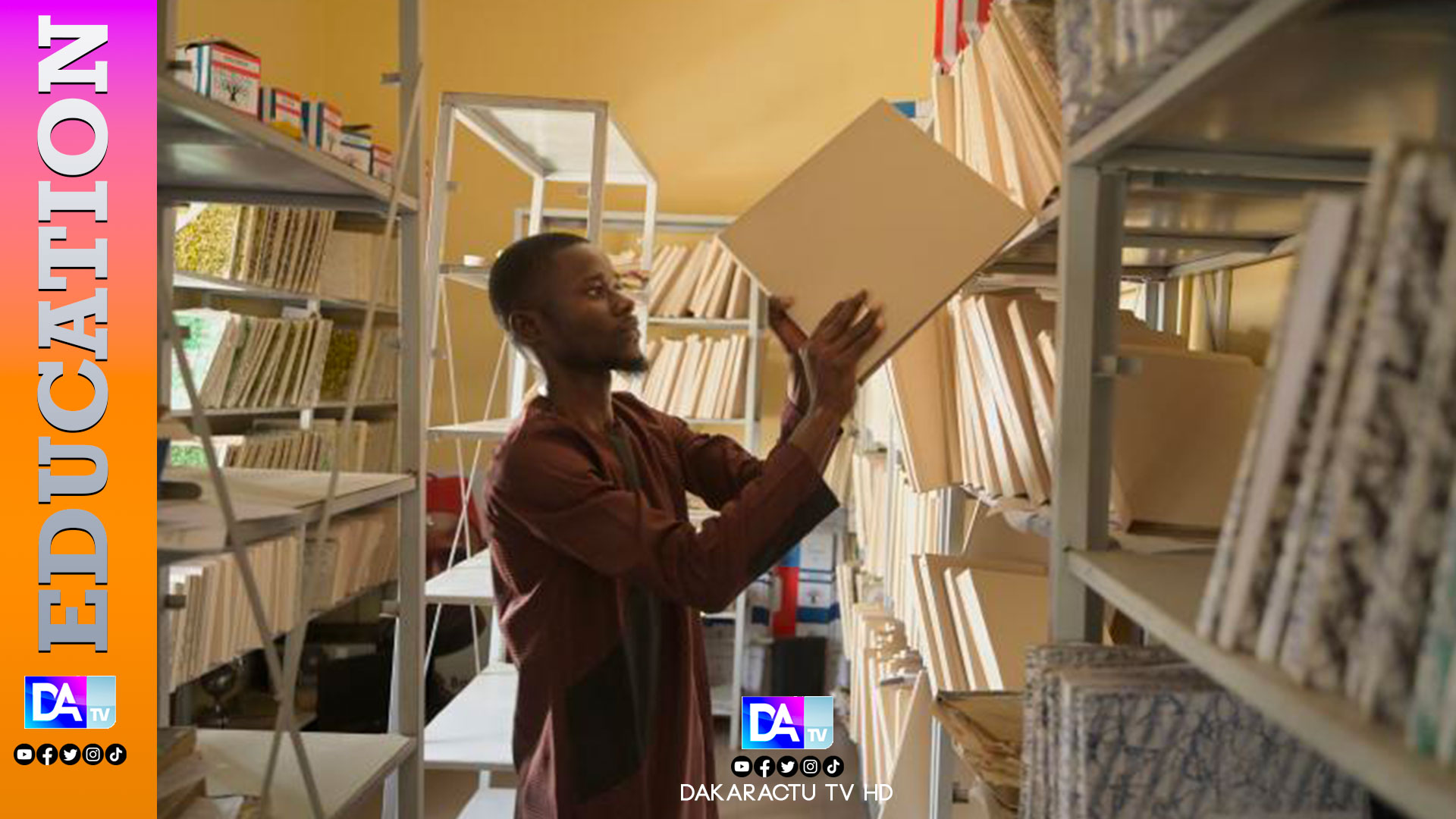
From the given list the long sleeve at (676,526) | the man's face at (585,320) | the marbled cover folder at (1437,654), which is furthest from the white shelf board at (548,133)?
the marbled cover folder at (1437,654)

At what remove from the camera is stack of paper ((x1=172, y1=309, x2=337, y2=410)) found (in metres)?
2.76

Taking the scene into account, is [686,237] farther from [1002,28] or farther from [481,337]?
[1002,28]

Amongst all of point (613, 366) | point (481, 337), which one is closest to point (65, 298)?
point (613, 366)

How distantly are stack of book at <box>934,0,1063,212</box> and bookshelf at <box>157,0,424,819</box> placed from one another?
2.60 feet

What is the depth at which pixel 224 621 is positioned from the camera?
2.59m

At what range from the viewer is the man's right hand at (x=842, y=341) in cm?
114

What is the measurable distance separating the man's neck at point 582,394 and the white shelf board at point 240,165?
341mm

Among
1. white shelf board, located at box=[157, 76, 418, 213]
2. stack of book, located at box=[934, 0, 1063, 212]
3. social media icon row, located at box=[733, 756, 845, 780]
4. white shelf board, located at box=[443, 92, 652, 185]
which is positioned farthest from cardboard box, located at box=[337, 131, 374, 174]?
social media icon row, located at box=[733, 756, 845, 780]

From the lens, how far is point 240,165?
113 centimetres

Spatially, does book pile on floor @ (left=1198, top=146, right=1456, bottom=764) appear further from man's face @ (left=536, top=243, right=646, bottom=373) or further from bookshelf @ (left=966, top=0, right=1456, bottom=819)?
Answer: man's face @ (left=536, top=243, right=646, bottom=373)

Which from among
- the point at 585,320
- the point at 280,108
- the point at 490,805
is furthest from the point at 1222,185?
the point at 490,805

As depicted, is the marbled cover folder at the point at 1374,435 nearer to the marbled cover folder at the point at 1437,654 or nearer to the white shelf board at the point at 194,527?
the marbled cover folder at the point at 1437,654

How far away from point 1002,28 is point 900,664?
53.0 inches

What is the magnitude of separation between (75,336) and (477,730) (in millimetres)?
1586
